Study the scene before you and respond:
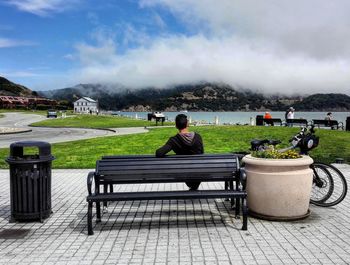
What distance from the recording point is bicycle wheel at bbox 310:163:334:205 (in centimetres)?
729

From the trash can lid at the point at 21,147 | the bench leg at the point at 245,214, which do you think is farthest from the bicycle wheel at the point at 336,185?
the trash can lid at the point at 21,147

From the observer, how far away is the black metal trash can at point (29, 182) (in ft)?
20.6

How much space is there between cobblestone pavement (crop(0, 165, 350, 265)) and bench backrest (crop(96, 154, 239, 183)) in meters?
0.73

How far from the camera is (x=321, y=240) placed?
18.2 feet

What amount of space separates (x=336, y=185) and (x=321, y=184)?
257 mm

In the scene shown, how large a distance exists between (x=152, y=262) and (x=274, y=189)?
246 cm

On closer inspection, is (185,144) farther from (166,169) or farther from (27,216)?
(27,216)

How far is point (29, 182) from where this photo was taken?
6297 mm

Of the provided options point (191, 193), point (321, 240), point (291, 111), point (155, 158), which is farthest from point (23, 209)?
point (291, 111)

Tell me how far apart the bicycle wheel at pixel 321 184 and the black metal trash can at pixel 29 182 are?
4577 mm

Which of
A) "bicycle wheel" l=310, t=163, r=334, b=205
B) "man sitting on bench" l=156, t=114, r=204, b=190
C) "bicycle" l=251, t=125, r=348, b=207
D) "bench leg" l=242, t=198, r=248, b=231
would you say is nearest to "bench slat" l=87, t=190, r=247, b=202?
"bench leg" l=242, t=198, r=248, b=231

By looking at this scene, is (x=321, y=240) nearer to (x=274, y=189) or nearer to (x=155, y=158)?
(x=274, y=189)

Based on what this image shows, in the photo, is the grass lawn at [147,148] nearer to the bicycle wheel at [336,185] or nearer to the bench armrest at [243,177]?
the bicycle wheel at [336,185]

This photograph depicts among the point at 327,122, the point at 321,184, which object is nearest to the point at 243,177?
the point at 321,184
